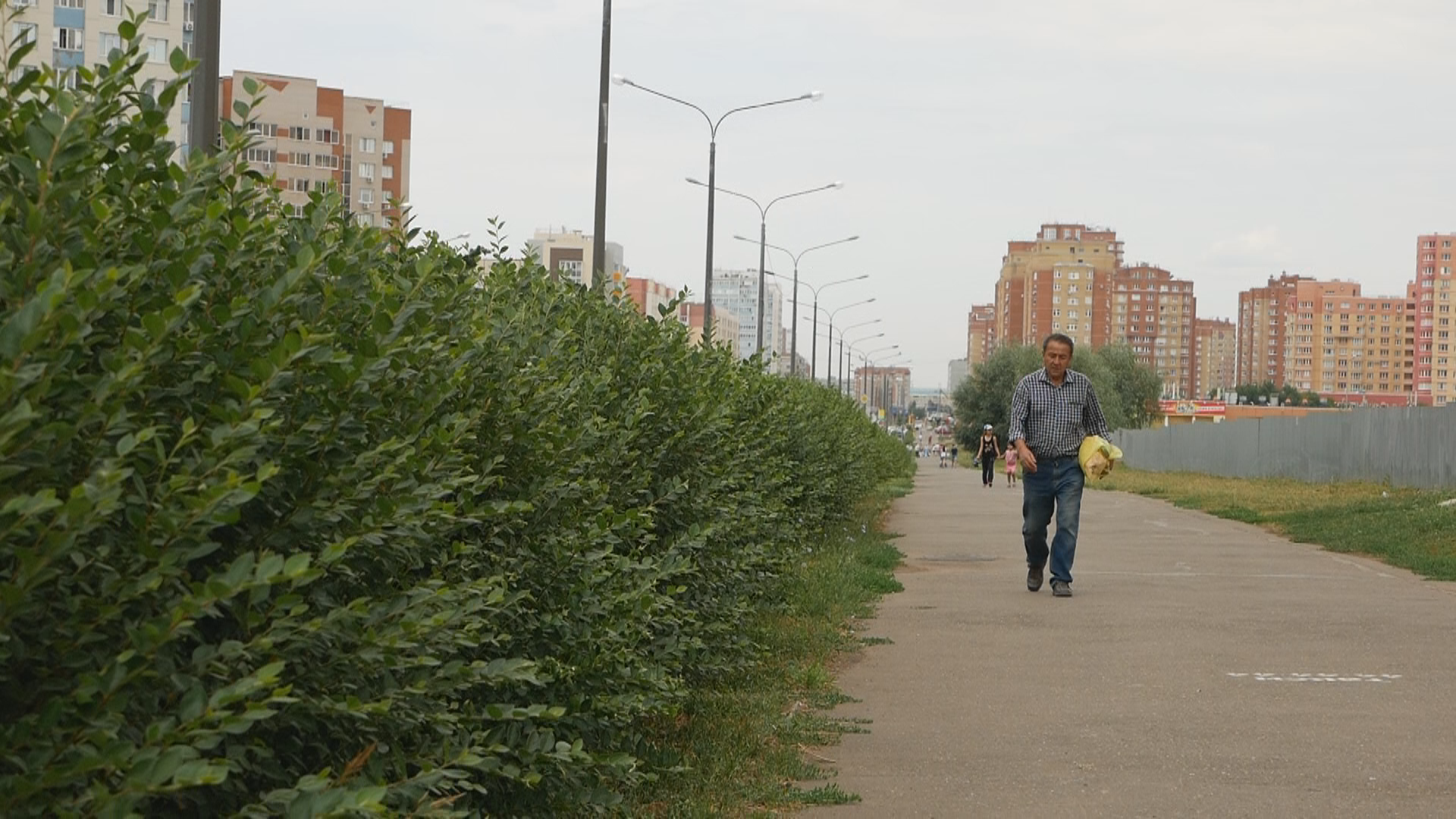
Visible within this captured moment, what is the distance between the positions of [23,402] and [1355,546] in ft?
60.7

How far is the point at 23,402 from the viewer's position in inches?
93.1

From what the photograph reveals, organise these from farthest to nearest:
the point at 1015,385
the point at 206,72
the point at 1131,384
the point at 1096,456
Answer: the point at 1131,384
the point at 1015,385
the point at 1096,456
the point at 206,72

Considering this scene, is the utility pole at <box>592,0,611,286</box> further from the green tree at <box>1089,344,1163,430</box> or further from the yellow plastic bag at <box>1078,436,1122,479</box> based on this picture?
the green tree at <box>1089,344,1163,430</box>

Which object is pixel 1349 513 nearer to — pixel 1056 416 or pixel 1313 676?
pixel 1056 416

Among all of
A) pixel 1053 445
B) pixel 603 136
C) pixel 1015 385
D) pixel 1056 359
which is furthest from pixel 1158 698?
pixel 1015 385

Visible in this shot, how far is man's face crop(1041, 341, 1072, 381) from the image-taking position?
1329 cm

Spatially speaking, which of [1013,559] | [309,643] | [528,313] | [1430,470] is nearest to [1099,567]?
[1013,559]

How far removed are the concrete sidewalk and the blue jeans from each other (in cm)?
30

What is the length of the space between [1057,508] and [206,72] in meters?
7.98

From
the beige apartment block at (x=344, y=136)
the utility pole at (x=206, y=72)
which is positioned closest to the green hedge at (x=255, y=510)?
the utility pole at (x=206, y=72)

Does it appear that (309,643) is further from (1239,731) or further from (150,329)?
(1239,731)

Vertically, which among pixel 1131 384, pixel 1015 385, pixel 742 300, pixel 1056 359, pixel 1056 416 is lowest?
pixel 1056 416

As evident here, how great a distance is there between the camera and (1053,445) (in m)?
13.1

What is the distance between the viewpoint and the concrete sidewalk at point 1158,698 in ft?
20.9
